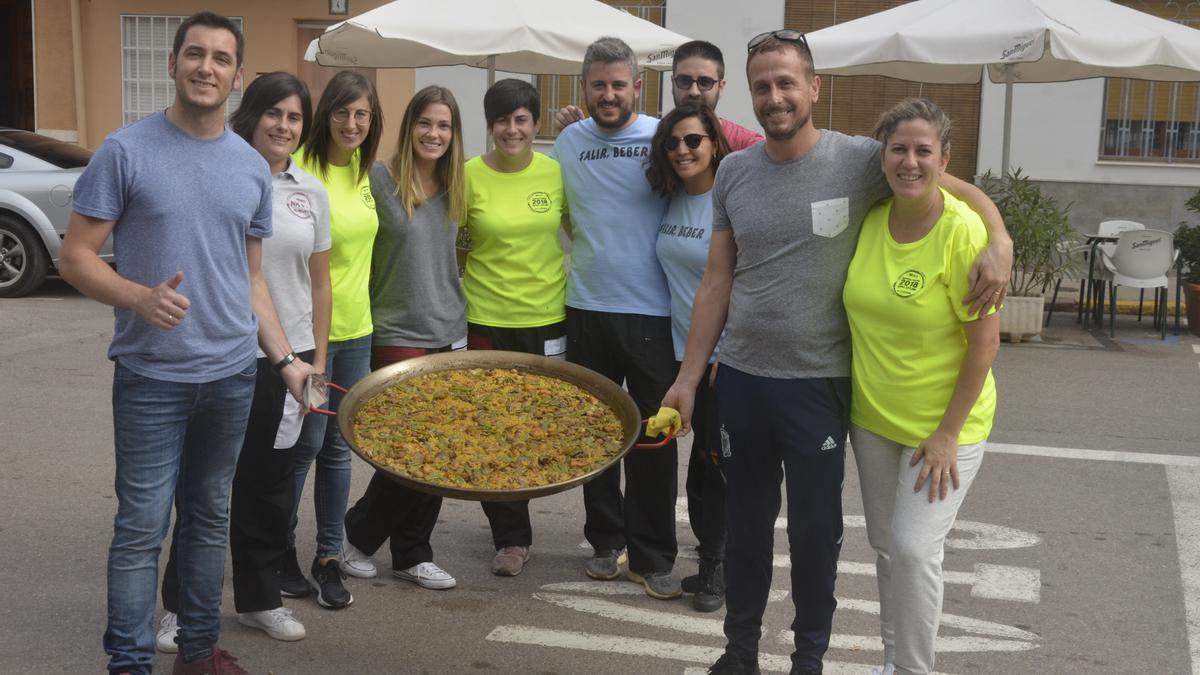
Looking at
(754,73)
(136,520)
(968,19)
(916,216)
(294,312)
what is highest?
(968,19)

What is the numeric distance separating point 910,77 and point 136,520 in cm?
1144

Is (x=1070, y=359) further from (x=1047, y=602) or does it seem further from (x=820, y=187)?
(x=820, y=187)

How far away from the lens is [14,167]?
42.0 ft

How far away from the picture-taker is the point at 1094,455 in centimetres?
742

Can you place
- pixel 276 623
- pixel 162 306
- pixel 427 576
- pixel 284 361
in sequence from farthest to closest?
1. pixel 427 576
2. pixel 276 623
3. pixel 284 361
4. pixel 162 306

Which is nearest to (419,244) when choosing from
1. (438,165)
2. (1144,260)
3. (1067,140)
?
(438,165)

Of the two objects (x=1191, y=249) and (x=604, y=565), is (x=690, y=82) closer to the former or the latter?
(x=604, y=565)

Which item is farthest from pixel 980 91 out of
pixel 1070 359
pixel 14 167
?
pixel 14 167

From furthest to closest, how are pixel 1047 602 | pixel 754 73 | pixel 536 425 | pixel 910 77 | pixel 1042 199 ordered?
1. pixel 910 77
2. pixel 1042 199
3. pixel 1047 602
4. pixel 536 425
5. pixel 754 73

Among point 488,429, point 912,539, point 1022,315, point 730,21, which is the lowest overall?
point 1022,315

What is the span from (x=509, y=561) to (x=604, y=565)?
394 mm

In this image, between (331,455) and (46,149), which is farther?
(46,149)

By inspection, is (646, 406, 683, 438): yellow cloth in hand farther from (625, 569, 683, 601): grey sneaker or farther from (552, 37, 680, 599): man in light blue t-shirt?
(625, 569, 683, 601): grey sneaker

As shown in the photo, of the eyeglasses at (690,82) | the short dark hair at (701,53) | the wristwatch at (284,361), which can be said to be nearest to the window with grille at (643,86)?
the short dark hair at (701,53)
